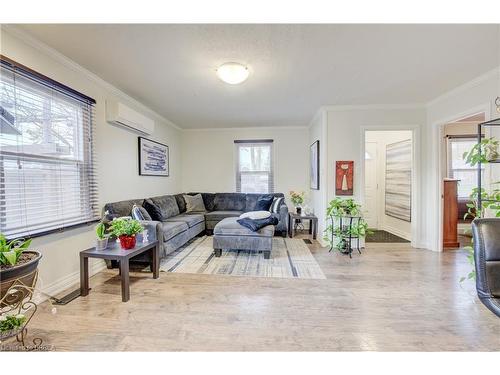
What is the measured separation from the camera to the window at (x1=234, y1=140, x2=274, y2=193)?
566 cm

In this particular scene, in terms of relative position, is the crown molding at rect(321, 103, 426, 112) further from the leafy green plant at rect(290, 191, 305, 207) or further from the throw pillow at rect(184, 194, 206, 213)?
the throw pillow at rect(184, 194, 206, 213)

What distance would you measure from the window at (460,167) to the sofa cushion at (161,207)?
605 centimetres

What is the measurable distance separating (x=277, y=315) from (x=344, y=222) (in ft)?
8.12

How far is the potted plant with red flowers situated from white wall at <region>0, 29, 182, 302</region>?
614 millimetres

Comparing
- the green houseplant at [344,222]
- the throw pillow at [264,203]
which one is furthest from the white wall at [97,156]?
the green houseplant at [344,222]

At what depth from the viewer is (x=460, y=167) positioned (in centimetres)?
522

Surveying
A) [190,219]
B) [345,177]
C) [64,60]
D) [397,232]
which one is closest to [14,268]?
[64,60]

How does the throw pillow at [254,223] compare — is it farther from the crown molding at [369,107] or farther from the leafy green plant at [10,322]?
the leafy green plant at [10,322]

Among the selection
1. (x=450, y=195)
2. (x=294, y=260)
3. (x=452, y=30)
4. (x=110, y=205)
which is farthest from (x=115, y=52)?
(x=450, y=195)

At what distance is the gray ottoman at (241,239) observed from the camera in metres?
3.40

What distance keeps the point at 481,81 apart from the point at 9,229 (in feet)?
17.0

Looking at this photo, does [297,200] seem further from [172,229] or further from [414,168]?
[172,229]

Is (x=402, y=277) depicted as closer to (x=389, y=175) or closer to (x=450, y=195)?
(x=450, y=195)

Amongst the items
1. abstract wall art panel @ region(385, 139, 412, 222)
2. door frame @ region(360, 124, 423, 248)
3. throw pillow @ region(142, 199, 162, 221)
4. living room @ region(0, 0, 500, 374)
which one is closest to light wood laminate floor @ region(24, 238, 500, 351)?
living room @ region(0, 0, 500, 374)
